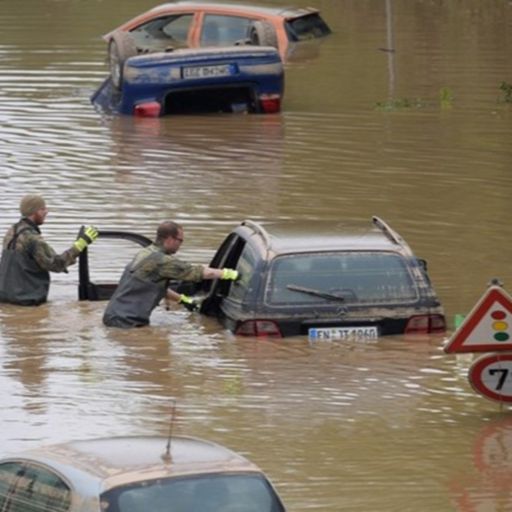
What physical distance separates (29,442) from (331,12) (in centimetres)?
3071

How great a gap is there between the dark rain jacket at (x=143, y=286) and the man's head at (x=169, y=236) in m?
0.06

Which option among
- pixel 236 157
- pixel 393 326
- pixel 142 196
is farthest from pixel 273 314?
pixel 236 157

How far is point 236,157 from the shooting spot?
24.5 metres

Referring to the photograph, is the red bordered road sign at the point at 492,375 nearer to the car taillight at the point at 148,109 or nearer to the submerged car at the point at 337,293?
the submerged car at the point at 337,293

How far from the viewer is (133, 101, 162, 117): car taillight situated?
2764 centimetres

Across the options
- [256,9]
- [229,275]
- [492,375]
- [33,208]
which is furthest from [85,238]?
[256,9]

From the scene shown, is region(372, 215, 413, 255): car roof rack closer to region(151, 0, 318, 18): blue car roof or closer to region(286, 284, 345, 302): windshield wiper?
region(286, 284, 345, 302): windshield wiper

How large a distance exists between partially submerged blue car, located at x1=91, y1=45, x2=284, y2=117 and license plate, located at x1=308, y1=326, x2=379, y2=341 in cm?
1263

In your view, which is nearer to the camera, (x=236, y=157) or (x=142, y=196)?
(x=142, y=196)

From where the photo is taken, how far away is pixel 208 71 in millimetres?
27094

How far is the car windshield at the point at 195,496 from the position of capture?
7.85 metres

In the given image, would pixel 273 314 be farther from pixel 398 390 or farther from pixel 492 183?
pixel 492 183

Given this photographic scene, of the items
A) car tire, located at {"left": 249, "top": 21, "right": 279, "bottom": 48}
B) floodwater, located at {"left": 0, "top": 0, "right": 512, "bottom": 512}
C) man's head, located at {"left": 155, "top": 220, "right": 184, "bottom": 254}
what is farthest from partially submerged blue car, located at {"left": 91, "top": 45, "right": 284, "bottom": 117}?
man's head, located at {"left": 155, "top": 220, "right": 184, "bottom": 254}

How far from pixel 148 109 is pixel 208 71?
45.7 inches
